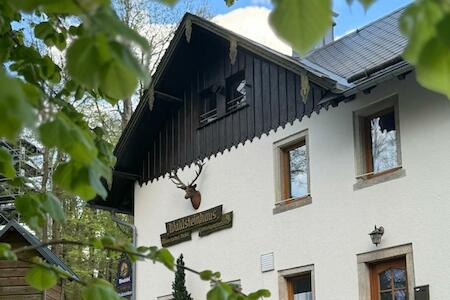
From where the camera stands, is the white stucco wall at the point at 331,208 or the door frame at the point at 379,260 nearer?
the white stucco wall at the point at 331,208

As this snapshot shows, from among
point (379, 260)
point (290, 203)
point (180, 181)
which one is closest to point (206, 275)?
point (379, 260)

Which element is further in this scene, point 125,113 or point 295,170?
point 125,113

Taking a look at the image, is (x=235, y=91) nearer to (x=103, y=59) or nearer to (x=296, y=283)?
(x=296, y=283)

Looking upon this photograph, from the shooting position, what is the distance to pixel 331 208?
12.3 m

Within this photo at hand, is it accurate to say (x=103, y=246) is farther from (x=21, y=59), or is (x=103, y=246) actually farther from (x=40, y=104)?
(x=21, y=59)

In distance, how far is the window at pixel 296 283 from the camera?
41.3 feet

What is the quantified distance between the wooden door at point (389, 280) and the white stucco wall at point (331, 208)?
0.87 ft

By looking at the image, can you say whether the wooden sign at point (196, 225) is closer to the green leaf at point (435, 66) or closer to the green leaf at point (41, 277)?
the green leaf at point (41, 277)

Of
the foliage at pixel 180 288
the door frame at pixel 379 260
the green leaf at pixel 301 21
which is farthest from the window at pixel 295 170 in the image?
the green leaf at pixel 301 21

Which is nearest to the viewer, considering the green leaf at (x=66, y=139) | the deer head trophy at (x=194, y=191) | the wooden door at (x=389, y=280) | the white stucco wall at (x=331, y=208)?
the green leaf at (x=66, y=139)

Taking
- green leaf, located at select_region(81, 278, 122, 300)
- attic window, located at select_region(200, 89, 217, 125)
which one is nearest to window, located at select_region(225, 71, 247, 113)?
attic window, located at select_region(200, 89, 217, 125)

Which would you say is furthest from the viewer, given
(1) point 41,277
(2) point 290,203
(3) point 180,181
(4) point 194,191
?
(3) point 180,181

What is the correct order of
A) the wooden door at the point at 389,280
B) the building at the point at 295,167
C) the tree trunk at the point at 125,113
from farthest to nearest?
the tree trunk at the point at 125,113
the wooden door at the point at 389,280
the building at the point at 295,167

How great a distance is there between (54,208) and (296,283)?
401 inches
